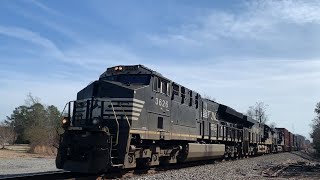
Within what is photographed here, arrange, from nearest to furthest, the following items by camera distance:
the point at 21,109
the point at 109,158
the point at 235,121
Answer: the point at 109,158
the point at 235,121
the point at 21,109

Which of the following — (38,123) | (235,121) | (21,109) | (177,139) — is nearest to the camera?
(177,139)

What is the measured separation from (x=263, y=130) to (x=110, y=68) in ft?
92.1

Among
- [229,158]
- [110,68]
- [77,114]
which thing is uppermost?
[110,68]

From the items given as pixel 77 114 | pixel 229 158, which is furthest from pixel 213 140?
pixel 77 114

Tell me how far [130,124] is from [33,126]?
120 feet

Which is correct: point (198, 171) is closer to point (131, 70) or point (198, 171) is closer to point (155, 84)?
point (155, 84)

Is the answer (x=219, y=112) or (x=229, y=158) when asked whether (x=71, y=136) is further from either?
(x=229, y=158)

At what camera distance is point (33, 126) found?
45125mm

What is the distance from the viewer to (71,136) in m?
11.6

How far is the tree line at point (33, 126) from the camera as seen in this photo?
36.9m

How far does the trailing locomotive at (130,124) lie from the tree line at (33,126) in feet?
43.0

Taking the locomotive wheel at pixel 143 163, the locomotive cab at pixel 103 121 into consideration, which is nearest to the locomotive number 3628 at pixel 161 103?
the locomotive cab at pixel 103 121

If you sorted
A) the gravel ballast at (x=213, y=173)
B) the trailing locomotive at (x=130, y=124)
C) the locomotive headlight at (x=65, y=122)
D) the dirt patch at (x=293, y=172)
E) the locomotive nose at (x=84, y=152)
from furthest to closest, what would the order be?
the dirt patch at (x=293, y=172)
the gravel ballast at (x=213, y=173)
the locomotive headlight at (x=65, y=122)
the trailing locomotive at (x=130, y=124)
the locomotive nose at (x=84, y=152)

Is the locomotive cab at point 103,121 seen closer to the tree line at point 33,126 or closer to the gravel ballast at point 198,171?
the gravel ballast at point 198,171
